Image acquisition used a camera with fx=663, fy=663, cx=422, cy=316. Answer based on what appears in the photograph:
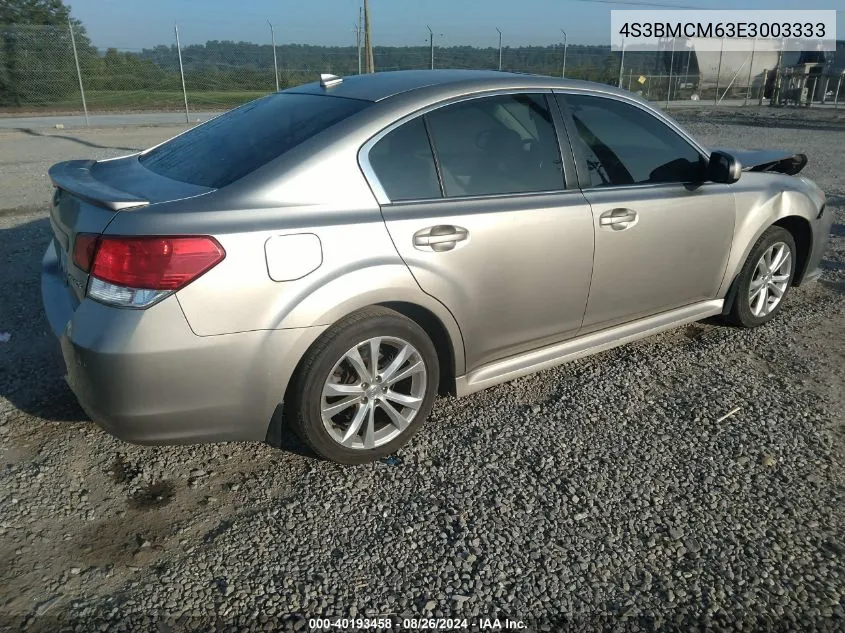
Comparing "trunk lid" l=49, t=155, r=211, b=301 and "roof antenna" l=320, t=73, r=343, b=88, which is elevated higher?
"roof antenna" l=320, t=73, r=343, b=88

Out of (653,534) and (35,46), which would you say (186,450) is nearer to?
(653,534)

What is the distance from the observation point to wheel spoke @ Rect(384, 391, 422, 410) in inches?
117

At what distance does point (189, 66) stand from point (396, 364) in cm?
2265

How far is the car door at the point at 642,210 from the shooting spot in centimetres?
349

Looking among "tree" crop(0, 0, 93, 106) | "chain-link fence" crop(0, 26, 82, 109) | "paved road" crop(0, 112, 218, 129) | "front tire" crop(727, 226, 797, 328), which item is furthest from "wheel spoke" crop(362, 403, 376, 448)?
"chain-link fence" crop(0, 26, 82, 109)

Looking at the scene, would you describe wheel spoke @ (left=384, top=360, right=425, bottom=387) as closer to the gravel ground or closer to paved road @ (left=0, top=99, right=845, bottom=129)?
the gravel ground

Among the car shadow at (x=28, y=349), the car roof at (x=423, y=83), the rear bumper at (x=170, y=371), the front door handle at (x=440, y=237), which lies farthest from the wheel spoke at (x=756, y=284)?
the car shadow at (x=28, y=349)

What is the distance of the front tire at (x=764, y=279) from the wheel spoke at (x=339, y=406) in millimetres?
2790

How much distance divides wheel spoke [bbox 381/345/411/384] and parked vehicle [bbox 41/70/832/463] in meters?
0.01

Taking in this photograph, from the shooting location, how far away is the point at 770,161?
4.52 metres

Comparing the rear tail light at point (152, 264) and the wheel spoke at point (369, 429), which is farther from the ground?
the rear tail light at point (152, 264)

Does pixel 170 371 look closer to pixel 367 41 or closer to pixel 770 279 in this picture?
pixel 770 279

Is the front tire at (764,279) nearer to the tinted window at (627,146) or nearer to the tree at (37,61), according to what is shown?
the tinted window at (627,146)

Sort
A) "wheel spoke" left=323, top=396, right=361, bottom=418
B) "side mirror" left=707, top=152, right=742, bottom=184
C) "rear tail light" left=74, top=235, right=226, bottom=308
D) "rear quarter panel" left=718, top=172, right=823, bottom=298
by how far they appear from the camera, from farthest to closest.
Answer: "rear quarter panel" left=718, top=172, right=823, bottom=298 < "side mirror" left=707, top=152, right=742, bottom=184 < "wheel spoke" left=323, top=396, right=361, bottom=418 < "rear tail light" left=74, top=235, right=226, bottom=308
